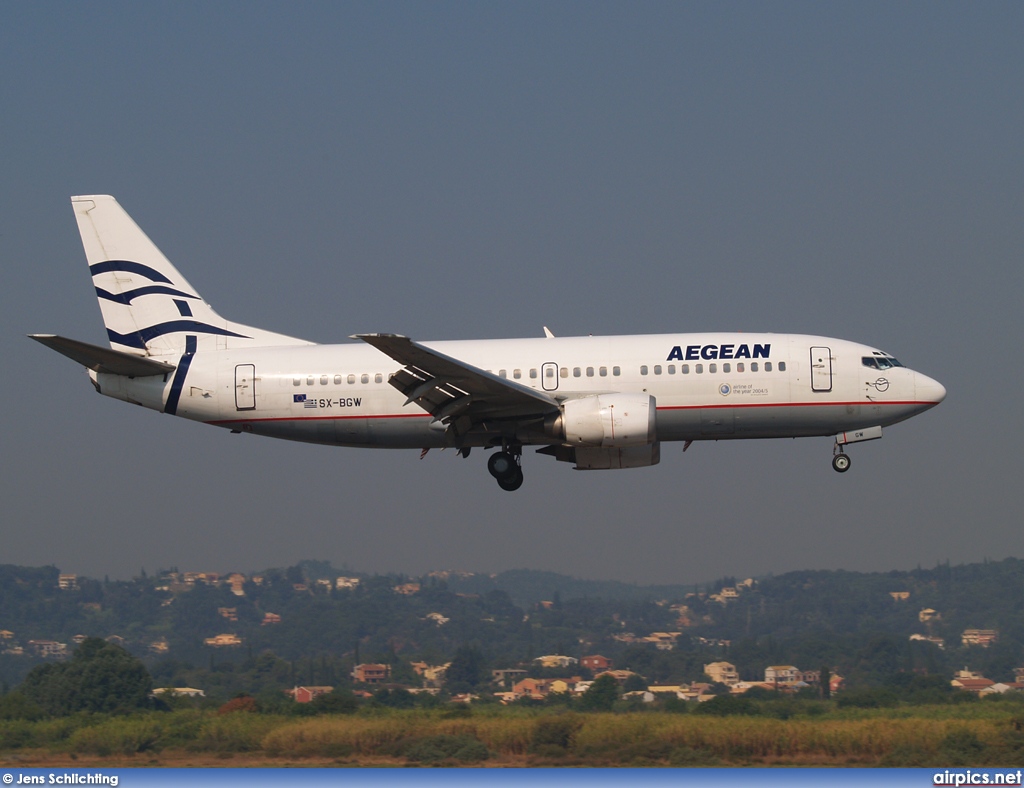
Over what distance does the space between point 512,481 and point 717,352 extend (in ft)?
23.5

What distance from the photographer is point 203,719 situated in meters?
38.8

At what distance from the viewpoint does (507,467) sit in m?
36.6

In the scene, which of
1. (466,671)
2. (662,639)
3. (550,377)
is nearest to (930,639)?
(662,639)

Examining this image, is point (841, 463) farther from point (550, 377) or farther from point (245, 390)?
point (245, 390)

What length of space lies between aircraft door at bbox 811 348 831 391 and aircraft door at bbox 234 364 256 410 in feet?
53.3

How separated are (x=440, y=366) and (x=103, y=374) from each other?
11225mm

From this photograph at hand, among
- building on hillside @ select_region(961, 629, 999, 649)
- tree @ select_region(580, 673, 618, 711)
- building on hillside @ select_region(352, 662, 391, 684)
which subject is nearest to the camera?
tree @ select_region(580, 673, 618, 711)

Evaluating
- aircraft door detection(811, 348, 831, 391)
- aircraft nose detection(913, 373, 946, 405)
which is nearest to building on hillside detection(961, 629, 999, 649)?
aircraft nose detection(913, 373, 946, 405)

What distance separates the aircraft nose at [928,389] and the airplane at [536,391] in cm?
4

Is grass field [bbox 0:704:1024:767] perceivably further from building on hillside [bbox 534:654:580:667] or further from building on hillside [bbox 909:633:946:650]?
building on hillside [bbox 909:633:946:650]

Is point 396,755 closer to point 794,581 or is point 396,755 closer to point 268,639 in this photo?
point 268,639

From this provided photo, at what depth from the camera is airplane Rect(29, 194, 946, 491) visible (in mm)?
33969

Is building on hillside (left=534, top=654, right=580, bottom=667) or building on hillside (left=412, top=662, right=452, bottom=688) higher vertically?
building on hillside (left=412, top=662, right=452, bottom=688)

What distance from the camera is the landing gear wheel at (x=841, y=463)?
117 ft
